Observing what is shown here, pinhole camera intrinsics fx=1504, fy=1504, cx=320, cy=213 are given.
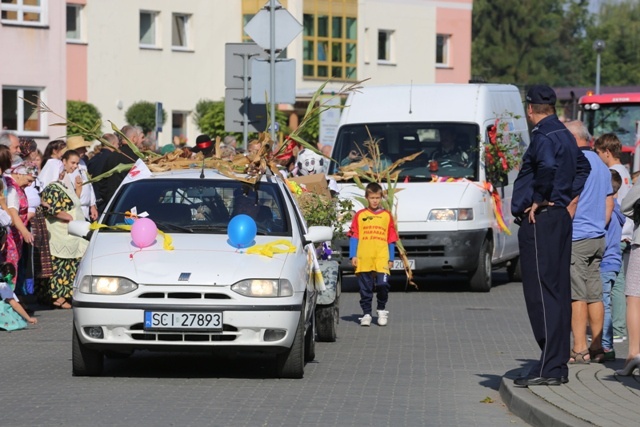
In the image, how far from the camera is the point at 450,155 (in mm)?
20781

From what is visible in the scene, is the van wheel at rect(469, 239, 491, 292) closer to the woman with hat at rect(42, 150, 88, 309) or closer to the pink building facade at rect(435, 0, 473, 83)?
the woman with hat at rect(42, 150, 88, 309)

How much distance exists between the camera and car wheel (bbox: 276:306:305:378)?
436 inches

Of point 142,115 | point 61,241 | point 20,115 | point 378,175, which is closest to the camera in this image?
point 378,175

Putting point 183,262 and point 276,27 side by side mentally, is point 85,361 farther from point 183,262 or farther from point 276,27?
point 276,27

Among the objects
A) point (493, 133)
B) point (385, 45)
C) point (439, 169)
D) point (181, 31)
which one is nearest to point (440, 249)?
point (439, 169)

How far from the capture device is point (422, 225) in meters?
19.9

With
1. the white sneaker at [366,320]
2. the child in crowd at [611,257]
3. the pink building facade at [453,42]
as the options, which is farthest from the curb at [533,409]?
the pink building facade at [453,42]

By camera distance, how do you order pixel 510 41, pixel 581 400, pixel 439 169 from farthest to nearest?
1. pixel 510 41
2. pixel 439 169
3. pixel 581 400

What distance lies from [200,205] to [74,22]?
43329 millimetres

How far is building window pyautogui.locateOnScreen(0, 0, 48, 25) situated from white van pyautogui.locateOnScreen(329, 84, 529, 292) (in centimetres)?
2510

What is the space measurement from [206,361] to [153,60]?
146 feet

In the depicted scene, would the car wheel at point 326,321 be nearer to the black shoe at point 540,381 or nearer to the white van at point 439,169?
the black shoe at point 540,381

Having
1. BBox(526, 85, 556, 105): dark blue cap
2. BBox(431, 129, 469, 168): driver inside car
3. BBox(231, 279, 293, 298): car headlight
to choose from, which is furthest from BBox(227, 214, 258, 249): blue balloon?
BBox(431, 129, 469, 168): driver inside car

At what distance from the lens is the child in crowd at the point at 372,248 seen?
15.9 meters
